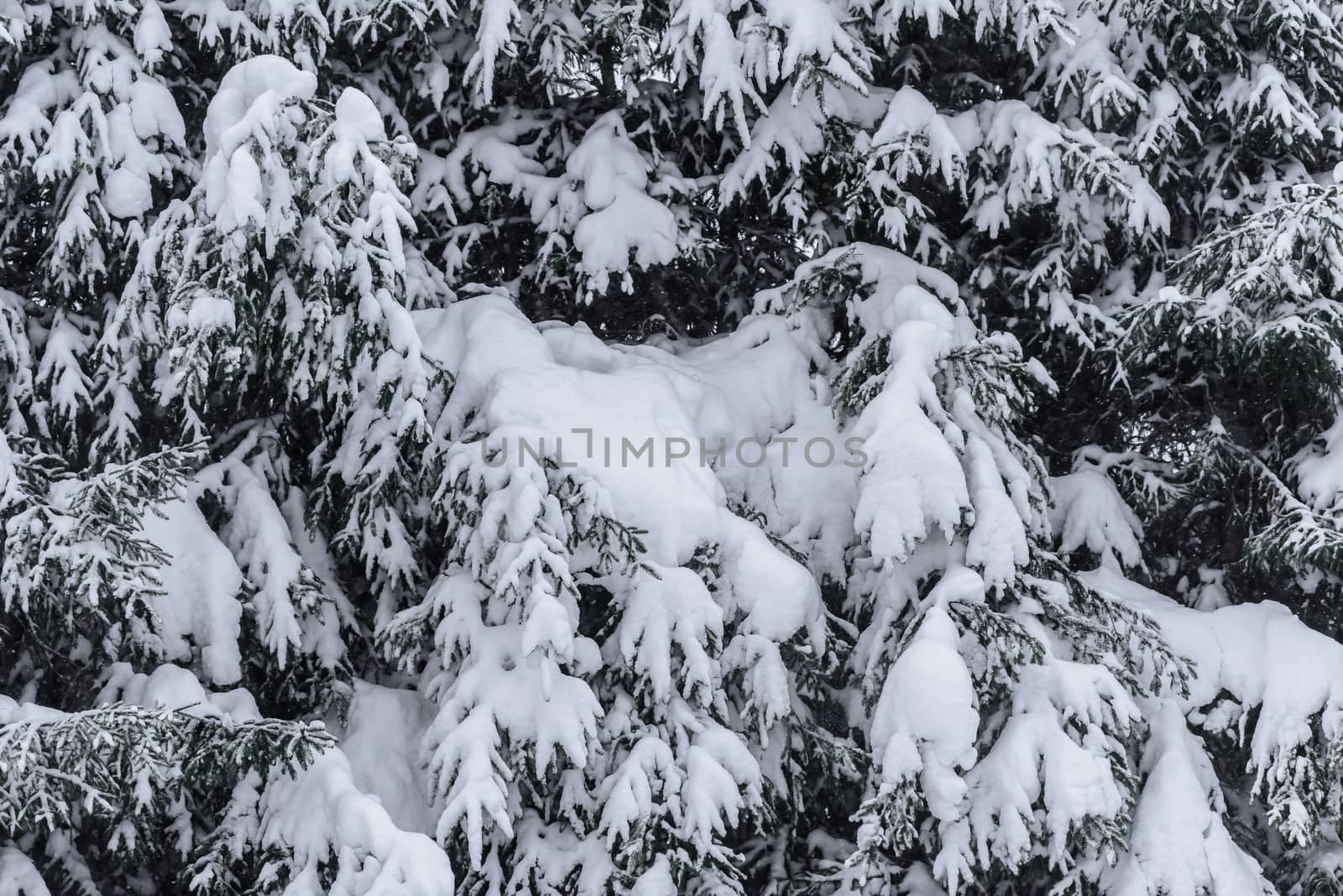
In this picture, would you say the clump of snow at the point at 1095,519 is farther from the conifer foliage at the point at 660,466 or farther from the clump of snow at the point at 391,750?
the clump of snow at the point at 391,750

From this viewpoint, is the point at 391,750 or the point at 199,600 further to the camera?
the point at 391,750

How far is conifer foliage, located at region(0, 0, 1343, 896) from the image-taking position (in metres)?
A: 4.39

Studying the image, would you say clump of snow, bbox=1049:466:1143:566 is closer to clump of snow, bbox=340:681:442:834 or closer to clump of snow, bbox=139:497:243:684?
clump of snow, bbox=340:681:442:834

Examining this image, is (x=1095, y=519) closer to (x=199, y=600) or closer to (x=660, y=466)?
(x=660, y=466)

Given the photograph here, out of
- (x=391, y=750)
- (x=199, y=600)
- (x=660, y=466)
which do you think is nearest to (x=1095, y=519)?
(x=660, y=466)

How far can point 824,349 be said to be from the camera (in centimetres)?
610

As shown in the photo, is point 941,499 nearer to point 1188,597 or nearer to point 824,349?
point 824,349

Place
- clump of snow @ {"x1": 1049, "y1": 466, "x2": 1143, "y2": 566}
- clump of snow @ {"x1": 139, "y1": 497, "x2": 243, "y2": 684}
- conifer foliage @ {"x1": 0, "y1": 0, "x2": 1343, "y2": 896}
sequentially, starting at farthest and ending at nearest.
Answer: clump of snow @ {"x1": 1049, "y1": 466, "x2": 1143, "y2": 566}
clump of snow @ {"x1": 139, "y1": 497, "x2": 243, "y2": 684}
conifer foliage @ {"x1": 0, "y1": 0, "x2": 1343, "y2": 896}

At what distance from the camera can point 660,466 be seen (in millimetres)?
4918

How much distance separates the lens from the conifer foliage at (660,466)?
A: 439 cm

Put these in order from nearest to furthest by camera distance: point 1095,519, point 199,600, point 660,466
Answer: point 199,600
point 660,466
point 1095,519

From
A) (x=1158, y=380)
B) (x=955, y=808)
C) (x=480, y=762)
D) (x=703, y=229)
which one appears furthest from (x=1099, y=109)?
(x=480, y=762)

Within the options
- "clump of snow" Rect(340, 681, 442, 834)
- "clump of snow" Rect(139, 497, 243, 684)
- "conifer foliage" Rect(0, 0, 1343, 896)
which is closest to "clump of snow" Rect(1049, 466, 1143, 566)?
"conifer foliage" Rect(0, 0, 1343, 896)

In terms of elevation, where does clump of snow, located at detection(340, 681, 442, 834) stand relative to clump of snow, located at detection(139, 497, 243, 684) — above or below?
below
